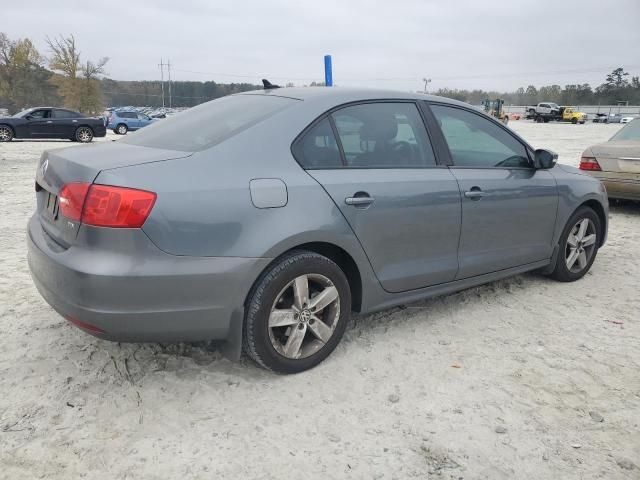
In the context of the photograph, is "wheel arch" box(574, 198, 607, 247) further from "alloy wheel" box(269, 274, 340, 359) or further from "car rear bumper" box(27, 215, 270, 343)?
"car rear bumper" box(27, 215, 270, 343)

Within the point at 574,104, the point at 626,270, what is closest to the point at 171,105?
the point at 574,104

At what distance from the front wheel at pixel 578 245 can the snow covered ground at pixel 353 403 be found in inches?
29.1

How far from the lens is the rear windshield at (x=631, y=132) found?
7.37m

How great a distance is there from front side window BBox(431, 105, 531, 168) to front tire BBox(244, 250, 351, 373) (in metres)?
1.32

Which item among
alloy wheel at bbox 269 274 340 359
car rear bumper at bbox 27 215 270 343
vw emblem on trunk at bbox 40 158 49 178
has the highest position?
vw emblem on trunk at bbox 40 158 49 178

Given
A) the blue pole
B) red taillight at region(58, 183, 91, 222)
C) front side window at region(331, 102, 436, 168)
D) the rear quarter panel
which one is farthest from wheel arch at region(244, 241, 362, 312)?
the blue pole

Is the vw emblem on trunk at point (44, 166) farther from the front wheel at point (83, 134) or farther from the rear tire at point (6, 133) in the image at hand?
the rear tire at point (6, 133)

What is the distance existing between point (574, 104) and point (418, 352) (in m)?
104

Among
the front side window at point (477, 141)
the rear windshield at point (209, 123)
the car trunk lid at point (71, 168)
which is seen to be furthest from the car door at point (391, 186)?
the car trunk lid at point (71, 168)

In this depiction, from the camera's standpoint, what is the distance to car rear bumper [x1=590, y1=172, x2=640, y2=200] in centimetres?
691

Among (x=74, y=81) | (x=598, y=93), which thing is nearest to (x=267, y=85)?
(x=74, y=81)

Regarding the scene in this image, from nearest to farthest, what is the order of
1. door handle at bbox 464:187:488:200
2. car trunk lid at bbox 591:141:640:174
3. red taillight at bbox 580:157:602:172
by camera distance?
door handle at bbox 464:187:488:200 < car trunk lid at bbox 591:141:640:174 < red taillight at bbox 580:157:602:172

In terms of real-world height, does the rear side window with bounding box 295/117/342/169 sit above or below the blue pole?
below

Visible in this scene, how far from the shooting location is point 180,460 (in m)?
2.20
